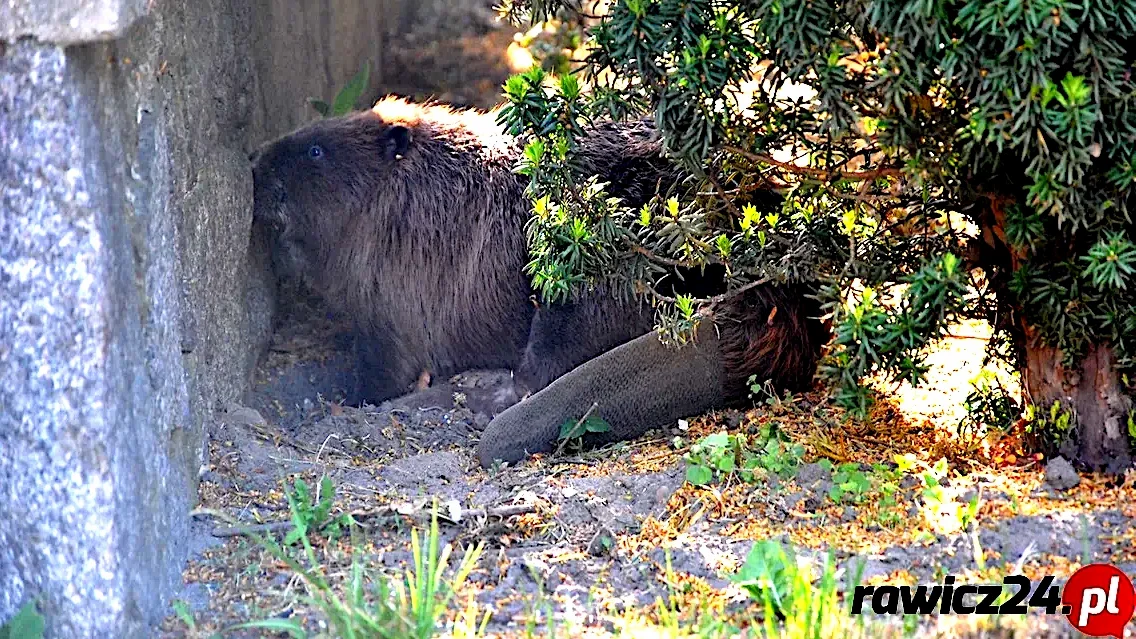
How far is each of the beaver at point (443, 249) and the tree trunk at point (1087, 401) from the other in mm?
1066

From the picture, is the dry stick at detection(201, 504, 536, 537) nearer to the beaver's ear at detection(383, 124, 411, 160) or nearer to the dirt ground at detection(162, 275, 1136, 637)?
the dirt ground at detection(162, 275, 1136, 637)

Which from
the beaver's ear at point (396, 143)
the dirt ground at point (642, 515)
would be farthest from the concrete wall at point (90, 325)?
the beaver's ear at point (396, 143)

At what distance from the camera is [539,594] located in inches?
124

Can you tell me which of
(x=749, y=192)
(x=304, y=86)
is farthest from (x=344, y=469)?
(x=304, y=86)

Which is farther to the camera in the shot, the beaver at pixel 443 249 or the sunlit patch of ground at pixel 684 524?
the beaver at pixel 443 249

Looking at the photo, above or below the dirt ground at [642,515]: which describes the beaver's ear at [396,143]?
above

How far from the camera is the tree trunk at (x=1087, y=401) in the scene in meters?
3.68

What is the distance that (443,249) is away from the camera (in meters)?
5.43

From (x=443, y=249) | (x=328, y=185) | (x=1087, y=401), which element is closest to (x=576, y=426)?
(x=443, y=249)

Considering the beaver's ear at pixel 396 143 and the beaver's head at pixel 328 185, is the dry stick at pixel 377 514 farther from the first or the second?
the beaver's ear at pixel 396 143

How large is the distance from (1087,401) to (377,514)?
2.19 metres

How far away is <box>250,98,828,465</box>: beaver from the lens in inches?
192

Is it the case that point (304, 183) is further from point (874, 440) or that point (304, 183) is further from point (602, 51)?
point (874, 440)

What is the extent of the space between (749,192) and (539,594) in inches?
62.6
